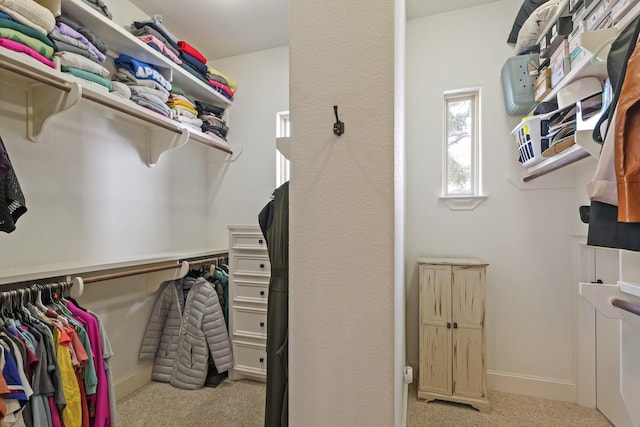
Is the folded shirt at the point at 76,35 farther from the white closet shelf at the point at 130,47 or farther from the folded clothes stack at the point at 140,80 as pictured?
the folded clothes stack at the point at 140,80

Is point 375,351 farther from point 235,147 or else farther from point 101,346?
point 235,147

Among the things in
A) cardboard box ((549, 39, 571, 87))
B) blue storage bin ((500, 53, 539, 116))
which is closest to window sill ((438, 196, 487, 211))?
blue storage bin ((500, 53, 539, 116))

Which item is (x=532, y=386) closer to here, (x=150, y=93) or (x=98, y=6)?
(x=150, y=93)

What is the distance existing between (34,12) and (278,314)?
67.7 inches

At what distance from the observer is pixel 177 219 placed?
2.66m

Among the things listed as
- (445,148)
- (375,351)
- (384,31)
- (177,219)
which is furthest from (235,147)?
(375,351)

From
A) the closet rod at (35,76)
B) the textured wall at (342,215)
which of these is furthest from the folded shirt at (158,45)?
the textured wall at (342,215)

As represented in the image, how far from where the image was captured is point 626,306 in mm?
942

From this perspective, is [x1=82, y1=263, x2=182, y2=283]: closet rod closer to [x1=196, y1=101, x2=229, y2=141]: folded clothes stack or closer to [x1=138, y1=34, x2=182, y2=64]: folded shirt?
[x1=196, y1=101, x2=229, y2=141]: folded clothes stack

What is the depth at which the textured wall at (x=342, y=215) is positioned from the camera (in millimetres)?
848

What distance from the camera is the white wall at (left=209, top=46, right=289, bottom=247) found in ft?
9.25

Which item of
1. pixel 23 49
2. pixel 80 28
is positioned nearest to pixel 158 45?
pixel 80 28

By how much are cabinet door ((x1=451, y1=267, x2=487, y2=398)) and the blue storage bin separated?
1.14 metres

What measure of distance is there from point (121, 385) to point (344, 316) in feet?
6.85
